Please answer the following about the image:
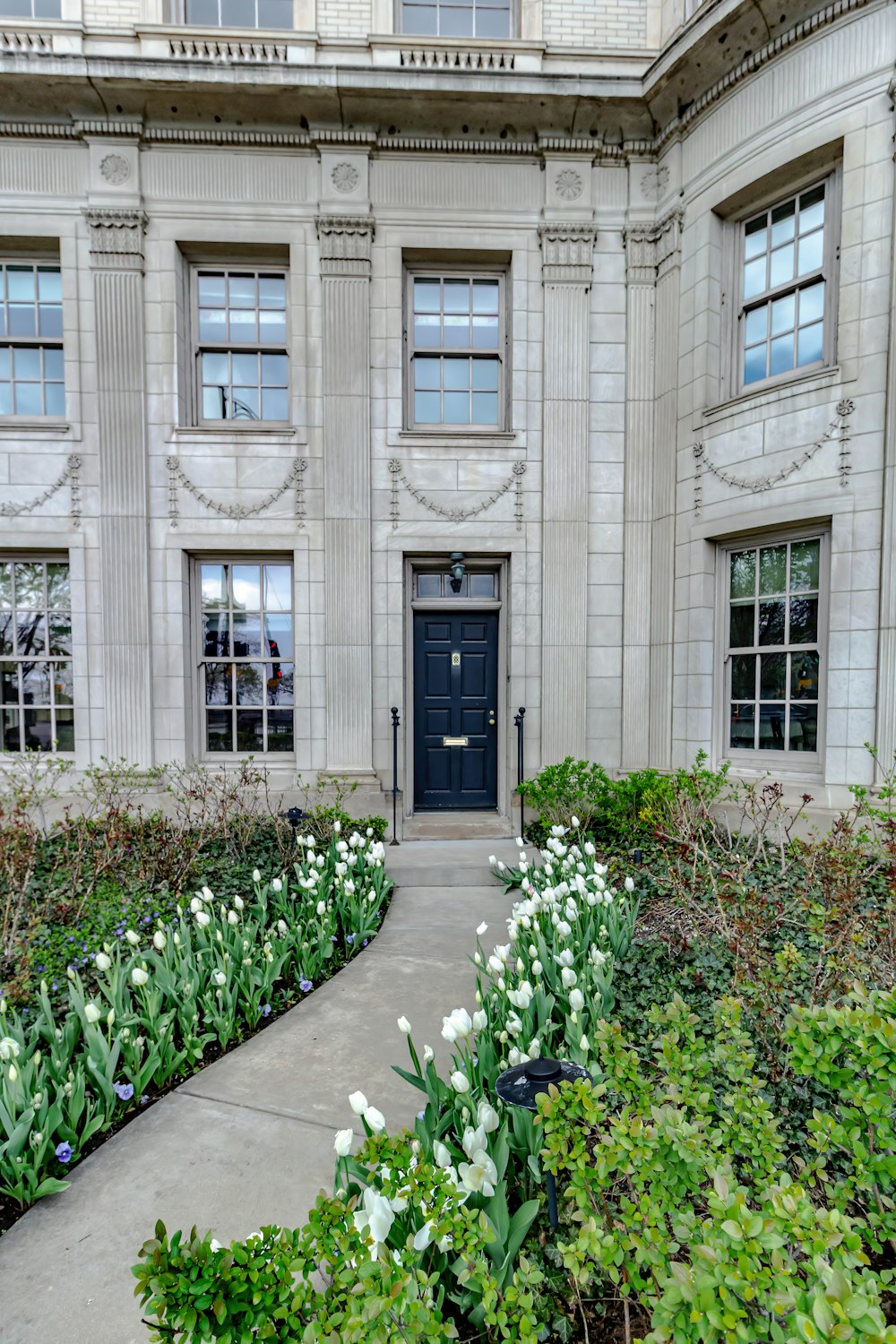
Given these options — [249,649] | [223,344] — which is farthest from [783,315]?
[249,649]

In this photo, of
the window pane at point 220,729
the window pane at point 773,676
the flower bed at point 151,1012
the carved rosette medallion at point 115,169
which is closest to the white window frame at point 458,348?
the carved rosette medallion at point 115,169

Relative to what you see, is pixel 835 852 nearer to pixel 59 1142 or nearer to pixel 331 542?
pixel 59 1142

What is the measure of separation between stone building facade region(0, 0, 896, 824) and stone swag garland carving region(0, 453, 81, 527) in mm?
38

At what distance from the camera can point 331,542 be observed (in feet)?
23.5

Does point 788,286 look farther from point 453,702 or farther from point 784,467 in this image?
point 453,702

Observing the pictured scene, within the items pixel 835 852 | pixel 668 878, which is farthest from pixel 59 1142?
pixel 835 852

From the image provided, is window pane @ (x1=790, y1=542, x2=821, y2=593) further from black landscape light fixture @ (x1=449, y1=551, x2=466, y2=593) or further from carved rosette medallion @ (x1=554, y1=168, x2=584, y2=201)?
carved rosette medallion @ (x1=554, y1=168, x2=584, y2=201)

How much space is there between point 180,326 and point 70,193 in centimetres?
172

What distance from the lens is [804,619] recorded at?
6258 mm

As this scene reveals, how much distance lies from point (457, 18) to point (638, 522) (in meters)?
5.84

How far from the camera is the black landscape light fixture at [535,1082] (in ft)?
5.70

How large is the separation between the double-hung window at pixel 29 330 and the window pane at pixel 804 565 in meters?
8.03

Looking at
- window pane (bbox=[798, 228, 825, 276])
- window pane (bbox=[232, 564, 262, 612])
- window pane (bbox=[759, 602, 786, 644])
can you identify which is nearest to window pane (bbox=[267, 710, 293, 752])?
window pane (bbox=[232, 564, 262, 612])

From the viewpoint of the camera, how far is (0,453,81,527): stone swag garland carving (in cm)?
713
